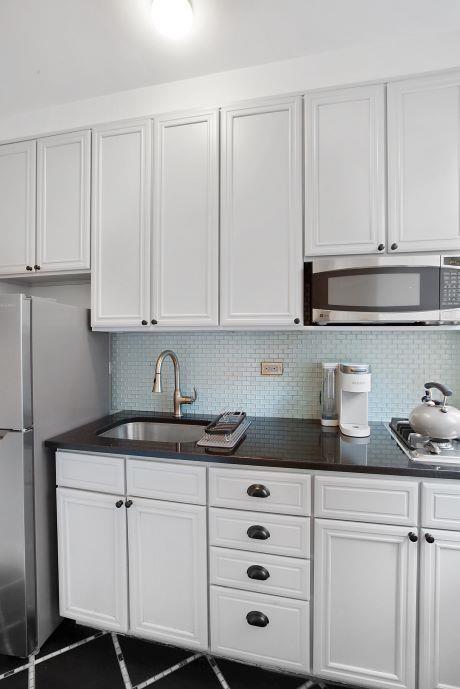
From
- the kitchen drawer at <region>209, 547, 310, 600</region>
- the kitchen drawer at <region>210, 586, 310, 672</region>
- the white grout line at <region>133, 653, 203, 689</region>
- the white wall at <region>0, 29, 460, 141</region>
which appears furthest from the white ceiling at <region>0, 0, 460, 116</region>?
the white grout line at <region>133, 653, 203, 689</region>

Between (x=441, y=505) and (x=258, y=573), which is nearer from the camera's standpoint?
(x=441, y=505)

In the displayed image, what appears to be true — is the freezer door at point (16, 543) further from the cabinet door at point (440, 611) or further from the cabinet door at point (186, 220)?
the cabinet door at point (440, 611)

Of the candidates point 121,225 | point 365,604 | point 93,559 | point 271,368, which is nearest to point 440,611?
point 365,604

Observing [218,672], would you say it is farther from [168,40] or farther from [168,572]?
[168,40]

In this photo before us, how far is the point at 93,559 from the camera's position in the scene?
1.58 meters

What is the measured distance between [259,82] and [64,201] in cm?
118

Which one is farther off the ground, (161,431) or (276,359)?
(276,359)

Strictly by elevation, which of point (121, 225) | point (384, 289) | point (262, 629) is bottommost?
point (262, 629)

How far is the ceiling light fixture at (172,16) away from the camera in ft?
4.43

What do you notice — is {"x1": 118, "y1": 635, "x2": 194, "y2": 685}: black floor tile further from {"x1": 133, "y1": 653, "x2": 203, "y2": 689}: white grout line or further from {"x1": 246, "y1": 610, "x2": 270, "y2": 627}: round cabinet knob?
{"x1": 246, "y1": 610, "x2": 270, "y2": 627}: round cabinet knob

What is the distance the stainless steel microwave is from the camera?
4.87 ft

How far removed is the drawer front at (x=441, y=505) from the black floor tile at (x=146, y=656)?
120 centimetres

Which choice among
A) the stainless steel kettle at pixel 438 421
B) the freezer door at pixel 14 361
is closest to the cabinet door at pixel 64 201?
the freezer door at pixel 14 361

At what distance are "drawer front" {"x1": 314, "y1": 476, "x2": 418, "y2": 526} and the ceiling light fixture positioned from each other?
1847 millimetres
